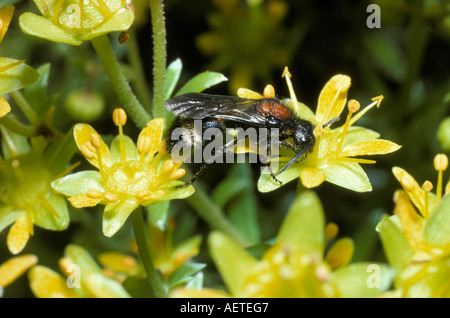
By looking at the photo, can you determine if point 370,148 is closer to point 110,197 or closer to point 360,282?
point 360,282

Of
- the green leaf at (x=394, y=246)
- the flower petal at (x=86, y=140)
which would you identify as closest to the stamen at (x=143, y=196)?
the flower petal at (x=86, y=140)

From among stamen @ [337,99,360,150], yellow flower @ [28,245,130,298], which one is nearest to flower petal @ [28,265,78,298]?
yellow flower @ [28,245,130,298]

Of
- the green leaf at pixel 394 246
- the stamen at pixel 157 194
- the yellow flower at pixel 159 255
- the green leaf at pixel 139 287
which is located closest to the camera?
the green leaf at pixel 394 246

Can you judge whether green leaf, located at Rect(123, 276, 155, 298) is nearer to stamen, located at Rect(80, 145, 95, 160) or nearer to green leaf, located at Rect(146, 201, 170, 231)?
green leaf, located at Rect(146, 201, 170, 231)

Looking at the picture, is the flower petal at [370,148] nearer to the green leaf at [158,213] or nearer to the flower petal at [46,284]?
the green leaf at [158,213]

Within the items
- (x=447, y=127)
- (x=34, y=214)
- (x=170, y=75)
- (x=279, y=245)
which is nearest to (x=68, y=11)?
(x=170, y=75)
